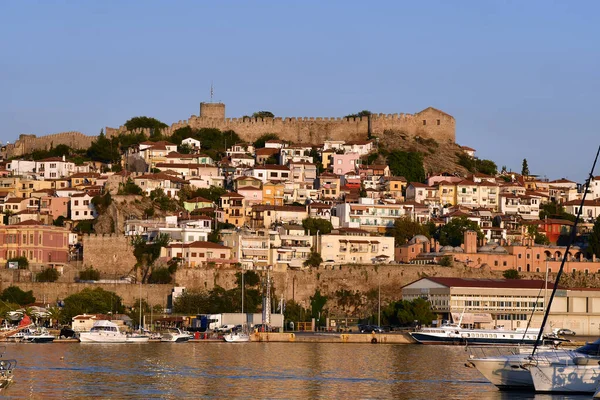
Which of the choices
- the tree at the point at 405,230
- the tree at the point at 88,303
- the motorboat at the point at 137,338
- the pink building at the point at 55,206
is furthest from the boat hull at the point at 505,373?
the pink building at the point at 55,206

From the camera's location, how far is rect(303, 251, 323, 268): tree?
73.2 m

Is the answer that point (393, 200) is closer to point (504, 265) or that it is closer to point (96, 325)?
point (504, 265)

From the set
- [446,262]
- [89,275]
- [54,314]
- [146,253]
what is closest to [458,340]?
[446,262]

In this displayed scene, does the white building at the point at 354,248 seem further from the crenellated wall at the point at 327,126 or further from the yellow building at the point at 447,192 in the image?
the crenellated wall at the point at 327,126

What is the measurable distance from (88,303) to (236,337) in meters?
8.73

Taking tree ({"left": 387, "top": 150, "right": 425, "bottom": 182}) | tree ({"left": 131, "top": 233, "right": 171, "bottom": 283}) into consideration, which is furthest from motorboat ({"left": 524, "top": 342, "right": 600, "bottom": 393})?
tree ({"left": 387, "top": 150, "right": 425, "bottom": 182})

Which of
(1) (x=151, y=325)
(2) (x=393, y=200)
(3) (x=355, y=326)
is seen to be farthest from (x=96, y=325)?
(2) (x=393, y=200)

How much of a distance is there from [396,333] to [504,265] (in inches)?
637

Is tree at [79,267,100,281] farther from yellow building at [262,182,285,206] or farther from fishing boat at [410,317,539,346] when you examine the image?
fishing boat at [410,317,539,346]

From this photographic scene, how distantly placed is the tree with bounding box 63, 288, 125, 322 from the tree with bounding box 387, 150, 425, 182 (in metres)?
31.3

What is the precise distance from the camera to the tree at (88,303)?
65500mm

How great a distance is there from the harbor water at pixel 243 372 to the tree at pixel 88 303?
8742 millimetres

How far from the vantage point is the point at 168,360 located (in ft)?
152

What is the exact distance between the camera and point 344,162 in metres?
92.3
